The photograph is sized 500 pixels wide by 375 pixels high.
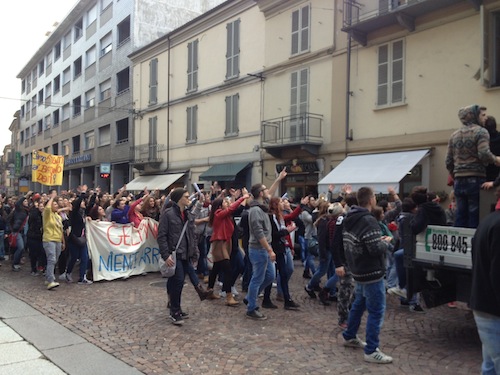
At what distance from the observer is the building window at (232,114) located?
20.8 m

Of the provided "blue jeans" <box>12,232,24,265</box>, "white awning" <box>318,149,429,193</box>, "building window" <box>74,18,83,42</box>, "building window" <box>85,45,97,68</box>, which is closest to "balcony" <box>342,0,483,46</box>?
"white awning" <box>318,149,429,193</box>

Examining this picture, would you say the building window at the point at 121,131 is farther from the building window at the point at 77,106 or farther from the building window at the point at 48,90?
the building window at the point at 48,90

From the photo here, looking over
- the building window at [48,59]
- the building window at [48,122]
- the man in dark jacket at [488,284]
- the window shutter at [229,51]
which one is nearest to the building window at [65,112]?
the building window at [48,122]

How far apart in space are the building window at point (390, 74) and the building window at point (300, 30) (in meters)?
3.45

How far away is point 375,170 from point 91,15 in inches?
1244

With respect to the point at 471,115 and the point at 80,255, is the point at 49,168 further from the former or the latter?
the point at 471,115

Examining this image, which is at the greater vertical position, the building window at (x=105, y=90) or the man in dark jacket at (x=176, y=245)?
the building window at (x=105, y=90)

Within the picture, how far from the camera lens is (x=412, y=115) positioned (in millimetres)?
Result: 14016

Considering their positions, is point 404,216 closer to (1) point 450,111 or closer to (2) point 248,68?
(1) point 450,111

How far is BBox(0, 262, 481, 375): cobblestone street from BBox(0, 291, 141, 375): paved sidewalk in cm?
16

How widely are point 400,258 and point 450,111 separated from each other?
730 centimetres

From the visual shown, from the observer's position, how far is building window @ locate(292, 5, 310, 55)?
17.4 metres

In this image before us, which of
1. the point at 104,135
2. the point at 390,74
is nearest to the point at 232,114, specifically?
the point at 390,74

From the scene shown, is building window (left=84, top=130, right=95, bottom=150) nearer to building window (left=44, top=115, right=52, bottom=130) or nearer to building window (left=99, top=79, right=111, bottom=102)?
building window (left=99, top=79, right=111, bottom=102)
